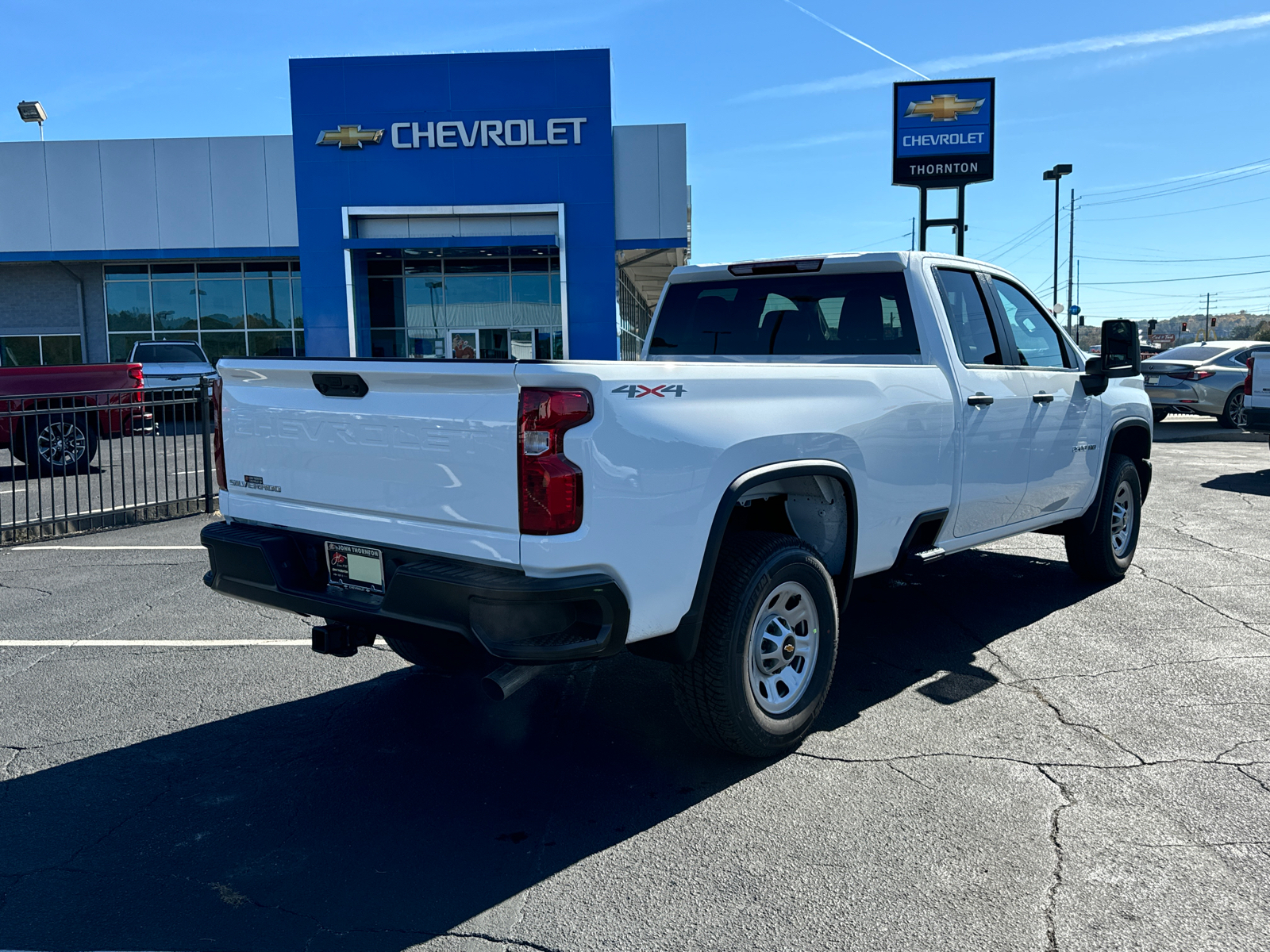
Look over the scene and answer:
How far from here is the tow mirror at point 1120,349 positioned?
6.06m

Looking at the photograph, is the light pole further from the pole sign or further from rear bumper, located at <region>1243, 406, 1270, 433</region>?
rear bumper, located at <region>1243, 406, 1270, 433</region>

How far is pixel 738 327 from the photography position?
578 centimetres

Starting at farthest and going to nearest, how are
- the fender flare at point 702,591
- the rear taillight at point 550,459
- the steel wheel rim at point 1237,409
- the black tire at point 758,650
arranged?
the steel wheel rim at point 1237,409
the black tire at point 758,650
the fender flare at point 702,591
the rear taillight at point 550,459

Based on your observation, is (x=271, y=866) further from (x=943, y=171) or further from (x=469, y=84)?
(x=943, y=171)

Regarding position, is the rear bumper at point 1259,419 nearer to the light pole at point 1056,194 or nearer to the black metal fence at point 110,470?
the black metal fence at point 110,470

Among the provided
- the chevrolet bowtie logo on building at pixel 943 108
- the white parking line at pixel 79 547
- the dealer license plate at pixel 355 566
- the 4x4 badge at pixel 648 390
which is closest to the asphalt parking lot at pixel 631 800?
the dealer license plate at pixel 355 566

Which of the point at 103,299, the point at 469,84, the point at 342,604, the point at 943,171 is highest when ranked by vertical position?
the point at 469,84

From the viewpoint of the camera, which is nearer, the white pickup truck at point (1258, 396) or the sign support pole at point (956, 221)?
the white pickup truck at point (1258, 396)

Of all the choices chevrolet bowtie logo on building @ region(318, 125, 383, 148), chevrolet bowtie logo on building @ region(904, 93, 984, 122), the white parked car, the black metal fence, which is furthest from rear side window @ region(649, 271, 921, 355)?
chevrolet bowtie logo on building @ region(904, 93, 984, 122)

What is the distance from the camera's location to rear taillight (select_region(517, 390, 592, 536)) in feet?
10.6

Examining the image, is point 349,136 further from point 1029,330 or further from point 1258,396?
point 1029,330

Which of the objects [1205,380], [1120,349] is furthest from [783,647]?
[1205,380]

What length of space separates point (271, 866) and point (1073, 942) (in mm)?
2433

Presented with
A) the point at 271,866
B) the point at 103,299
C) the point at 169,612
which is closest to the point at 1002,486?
the point at 271,866
